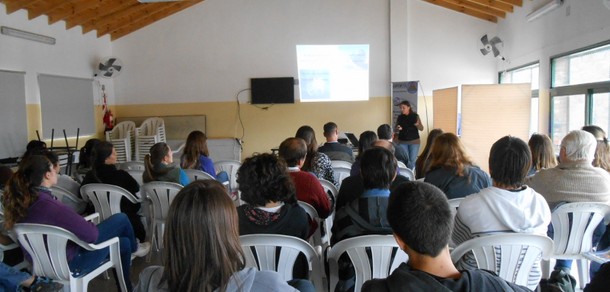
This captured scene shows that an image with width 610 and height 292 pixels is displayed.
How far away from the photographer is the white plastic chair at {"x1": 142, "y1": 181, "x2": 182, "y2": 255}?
11.7ft

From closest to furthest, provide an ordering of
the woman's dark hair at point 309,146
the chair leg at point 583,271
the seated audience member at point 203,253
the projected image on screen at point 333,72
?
the seated audience member at point 203,253
the chair leg at point 583,271
the woman's dark hair at point 309,146
the projected image on screen at point 333,72

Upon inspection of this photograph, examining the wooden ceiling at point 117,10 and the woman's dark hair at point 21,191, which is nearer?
the woman's dark hair at point 21,191

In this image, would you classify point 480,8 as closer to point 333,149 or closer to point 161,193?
point 333,149

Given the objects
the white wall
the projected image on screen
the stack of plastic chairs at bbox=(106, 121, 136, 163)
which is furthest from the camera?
the projected image on screen

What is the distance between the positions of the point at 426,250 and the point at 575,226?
2084 mm

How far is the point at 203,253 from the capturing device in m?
1.22

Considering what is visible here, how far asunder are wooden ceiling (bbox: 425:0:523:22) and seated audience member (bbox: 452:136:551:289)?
6231 millimetres

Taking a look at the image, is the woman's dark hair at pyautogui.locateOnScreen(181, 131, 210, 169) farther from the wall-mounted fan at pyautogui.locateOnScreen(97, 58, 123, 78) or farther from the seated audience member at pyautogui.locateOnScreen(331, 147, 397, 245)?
the wall-mounted fan at pyautogui.locateOnScreen(97, 58, 123, 78)

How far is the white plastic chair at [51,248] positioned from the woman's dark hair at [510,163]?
2.29 metres

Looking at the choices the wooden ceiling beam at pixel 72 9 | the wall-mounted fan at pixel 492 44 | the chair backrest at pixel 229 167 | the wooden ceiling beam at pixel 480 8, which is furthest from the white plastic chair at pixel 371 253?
the wooden ceiling beam at pixel 480 8

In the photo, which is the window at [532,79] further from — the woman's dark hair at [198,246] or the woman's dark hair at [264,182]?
the woman's dark hair at [198,246]

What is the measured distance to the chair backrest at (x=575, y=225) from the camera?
105 inches

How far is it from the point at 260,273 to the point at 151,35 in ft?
30.1

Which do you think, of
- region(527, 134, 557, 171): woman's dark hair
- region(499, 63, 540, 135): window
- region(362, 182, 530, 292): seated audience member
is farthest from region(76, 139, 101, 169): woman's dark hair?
region(499, 63, 540, 135): window
